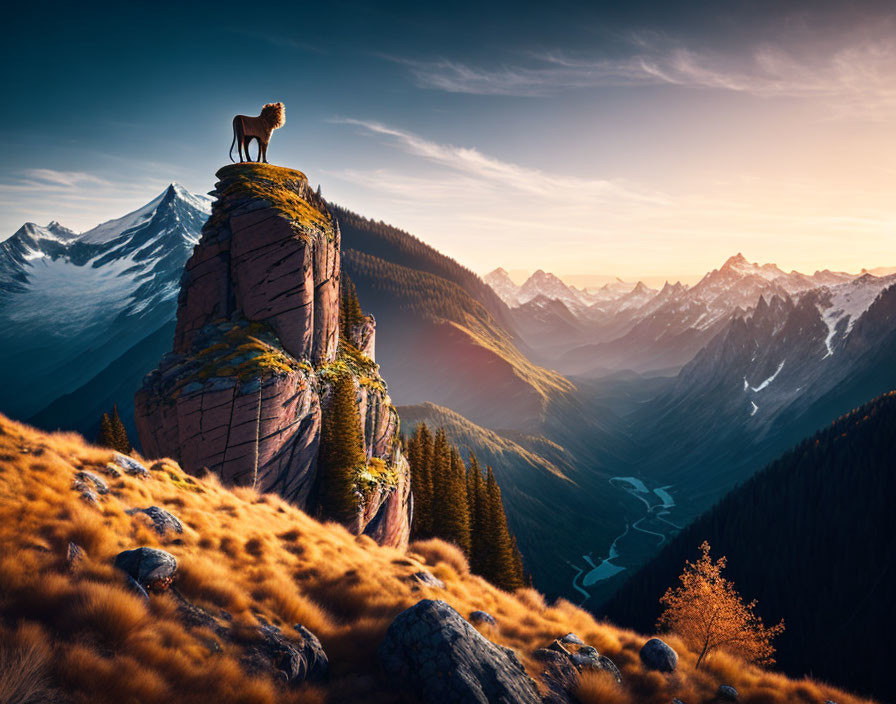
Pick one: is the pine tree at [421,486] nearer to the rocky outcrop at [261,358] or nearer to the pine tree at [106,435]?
the rocky outcrop at [261,358]

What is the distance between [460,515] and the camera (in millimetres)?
57000

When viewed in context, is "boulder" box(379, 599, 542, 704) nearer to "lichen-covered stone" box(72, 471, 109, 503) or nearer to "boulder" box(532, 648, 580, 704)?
"boulder" box(532, 648, 580, 704)

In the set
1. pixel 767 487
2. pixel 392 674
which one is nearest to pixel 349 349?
pixel 392 674

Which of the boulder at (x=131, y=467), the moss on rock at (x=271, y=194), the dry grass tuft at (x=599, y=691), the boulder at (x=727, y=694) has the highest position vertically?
the moss on rock at (x=271, y=194)

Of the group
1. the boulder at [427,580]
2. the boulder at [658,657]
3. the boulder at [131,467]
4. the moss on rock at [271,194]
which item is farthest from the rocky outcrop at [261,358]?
the boulder at [658,657]

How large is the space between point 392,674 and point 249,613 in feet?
14.6

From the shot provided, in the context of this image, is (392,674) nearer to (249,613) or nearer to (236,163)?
(249,613)

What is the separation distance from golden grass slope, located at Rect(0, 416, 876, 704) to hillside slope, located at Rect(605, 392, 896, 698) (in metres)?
123

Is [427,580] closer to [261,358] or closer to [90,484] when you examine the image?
[90,484]

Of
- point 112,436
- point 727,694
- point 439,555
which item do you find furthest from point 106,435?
point 727,694

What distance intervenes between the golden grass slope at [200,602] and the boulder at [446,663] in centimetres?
70

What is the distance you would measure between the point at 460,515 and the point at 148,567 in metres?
49.7

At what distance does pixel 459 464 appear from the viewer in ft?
230

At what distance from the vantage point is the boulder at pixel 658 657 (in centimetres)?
1753
